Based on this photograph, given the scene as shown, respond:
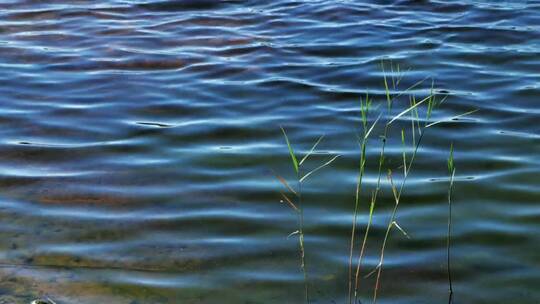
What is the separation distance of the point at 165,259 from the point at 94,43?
404cm

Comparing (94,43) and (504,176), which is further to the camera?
(94,43)

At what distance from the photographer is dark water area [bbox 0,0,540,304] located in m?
4.23

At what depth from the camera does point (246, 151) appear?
559 centimetres

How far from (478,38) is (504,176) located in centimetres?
284

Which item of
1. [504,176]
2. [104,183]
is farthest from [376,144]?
[104,183]

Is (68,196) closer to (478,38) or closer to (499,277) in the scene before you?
(499,277)

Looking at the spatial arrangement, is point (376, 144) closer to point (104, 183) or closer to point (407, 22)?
point (104, 183)

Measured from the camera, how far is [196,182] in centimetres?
519

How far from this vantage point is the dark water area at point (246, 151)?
4.23 metres

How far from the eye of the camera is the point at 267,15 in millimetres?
8883

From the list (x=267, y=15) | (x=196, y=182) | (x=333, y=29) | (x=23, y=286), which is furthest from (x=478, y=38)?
(x=23, y=286)

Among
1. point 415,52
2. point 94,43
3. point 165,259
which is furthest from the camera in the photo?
point 94,43

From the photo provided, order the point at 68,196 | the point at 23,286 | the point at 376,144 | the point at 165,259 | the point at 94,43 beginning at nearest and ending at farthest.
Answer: the point at 23,286 < the point at 165,259 < the point at 68,196 < the point at 376,144 < the point at 94,43

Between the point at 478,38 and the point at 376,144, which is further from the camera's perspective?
the point at 478,38
